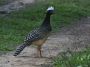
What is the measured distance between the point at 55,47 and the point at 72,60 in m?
2.57

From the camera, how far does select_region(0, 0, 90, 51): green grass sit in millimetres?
13698

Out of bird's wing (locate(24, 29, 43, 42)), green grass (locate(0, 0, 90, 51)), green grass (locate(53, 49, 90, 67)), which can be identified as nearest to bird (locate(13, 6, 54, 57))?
bird's wing (locate(24, 29, 43, 42))

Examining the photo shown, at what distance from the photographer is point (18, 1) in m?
22.9

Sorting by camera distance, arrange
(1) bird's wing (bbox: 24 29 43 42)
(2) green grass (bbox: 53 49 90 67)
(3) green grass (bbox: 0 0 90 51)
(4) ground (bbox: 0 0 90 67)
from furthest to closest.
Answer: (3) green grass (bbox: 0 0 90 51) < (1) bird's wing (bbox: 24 29 43 42) < (4) ground (bbox: 0 0 90 67) < (2) green grass (bbox: 53 49 90 67)

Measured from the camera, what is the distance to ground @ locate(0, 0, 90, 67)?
10.5m

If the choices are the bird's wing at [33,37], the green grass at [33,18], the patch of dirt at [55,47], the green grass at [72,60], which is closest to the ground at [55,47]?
the patch of dirt at [55,47]

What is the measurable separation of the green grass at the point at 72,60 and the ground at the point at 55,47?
0.23 m

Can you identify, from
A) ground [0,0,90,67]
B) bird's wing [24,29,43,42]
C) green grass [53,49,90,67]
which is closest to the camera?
green grass [53,49,90,67]

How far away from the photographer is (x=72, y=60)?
380 inches

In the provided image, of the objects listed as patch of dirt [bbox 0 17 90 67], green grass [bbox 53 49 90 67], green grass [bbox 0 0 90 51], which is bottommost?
green grass [bbox 0 0 90 51]

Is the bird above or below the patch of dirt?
above

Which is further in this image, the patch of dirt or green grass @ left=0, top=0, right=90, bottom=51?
green grass @ left=0, top=0, right=90, bottom=51

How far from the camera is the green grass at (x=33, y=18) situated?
1370 cm

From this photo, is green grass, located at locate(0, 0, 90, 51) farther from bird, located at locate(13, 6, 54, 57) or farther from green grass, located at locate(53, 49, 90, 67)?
green grass, located at locate(53, 49, 90, 67)
